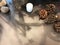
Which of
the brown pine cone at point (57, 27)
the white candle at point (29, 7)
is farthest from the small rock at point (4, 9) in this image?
the brown pine cone at point (57, 27)

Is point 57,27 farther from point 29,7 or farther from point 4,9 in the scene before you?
point 4,9

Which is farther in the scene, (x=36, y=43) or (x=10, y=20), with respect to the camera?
(x=10, y=20)

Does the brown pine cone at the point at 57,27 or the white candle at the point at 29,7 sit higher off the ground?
the white candle at the point at 29,7

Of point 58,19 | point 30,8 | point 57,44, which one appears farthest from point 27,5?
point 57,44

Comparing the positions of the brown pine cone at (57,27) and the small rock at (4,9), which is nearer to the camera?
the brown pine cone at (57,27)

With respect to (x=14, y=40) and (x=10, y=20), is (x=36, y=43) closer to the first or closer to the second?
(x=14, y=40)

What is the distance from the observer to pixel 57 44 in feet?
3.95

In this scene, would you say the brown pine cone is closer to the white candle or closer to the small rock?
the white candle

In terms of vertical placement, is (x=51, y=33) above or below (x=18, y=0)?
below

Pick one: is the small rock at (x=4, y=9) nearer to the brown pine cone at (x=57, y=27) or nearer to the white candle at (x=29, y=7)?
the white candle at (x=29, y=7)

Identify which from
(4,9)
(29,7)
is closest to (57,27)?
(29,7)

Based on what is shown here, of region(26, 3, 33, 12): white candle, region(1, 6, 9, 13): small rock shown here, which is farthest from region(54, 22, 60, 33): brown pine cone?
region(1, 6, 9, 13): small rock

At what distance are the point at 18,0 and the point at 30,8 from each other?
0.40ft

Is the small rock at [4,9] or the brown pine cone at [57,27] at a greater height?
the small rock at [4,9]
